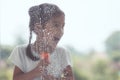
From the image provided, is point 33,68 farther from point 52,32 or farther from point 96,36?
point 96,36

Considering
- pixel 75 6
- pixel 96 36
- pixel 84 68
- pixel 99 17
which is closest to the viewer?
pixel 75 6

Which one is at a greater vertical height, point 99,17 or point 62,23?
point 62,23

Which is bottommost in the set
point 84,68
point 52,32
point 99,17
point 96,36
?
point 84,68

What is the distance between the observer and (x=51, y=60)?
857 millimetres

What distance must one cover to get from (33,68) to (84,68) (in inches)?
64.9

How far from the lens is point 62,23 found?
0.86 m

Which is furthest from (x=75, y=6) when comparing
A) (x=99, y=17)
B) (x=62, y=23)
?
(x=99, y=17)

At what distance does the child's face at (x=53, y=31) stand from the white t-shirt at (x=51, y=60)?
0.7 inches

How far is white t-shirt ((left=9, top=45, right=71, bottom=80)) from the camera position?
2.75 ft

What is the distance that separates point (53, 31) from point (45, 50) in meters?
0.05

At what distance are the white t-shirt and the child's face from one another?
0.06ft

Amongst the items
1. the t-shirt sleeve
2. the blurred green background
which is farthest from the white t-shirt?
the blurred green background

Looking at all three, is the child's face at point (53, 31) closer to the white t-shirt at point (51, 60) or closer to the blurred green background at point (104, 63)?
the white t-shirt at point (51, 60)

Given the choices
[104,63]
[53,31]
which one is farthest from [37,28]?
[104,63]
